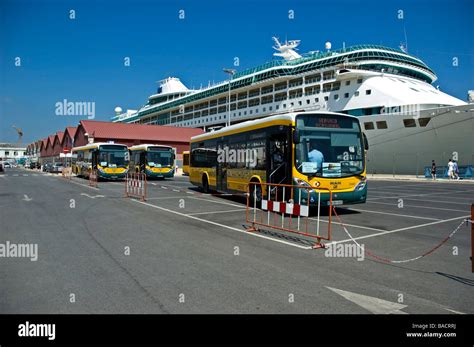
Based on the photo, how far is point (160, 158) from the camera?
26.8m

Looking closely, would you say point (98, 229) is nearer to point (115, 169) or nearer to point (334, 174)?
point (334, 174)

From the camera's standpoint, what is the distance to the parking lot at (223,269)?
3.80m

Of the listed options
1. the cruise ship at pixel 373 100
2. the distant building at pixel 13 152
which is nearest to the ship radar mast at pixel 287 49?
the cruise ship at pixel 373 100

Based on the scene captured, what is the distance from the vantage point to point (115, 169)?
2616 centimetres

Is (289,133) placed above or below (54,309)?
above

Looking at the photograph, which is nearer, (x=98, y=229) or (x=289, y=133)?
(x=98, y=229)

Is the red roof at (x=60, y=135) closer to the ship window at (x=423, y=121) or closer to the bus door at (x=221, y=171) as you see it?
the ship window at (x=423, y=121)

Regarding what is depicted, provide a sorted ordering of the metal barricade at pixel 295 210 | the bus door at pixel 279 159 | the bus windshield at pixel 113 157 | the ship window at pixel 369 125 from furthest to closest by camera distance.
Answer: the ship window at pixel 369 125 → the bus windshield at pixel 113 157 → the bus door at pixel 279 159 → the metal barricade at pixel 295 210

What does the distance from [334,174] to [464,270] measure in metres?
5.01

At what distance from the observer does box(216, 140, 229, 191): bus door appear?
14.8 m

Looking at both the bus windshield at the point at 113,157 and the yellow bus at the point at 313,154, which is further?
the bus windshield at the point at 113,157

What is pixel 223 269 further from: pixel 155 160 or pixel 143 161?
pixel 143 161

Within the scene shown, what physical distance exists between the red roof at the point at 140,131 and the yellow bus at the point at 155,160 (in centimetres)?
2959
